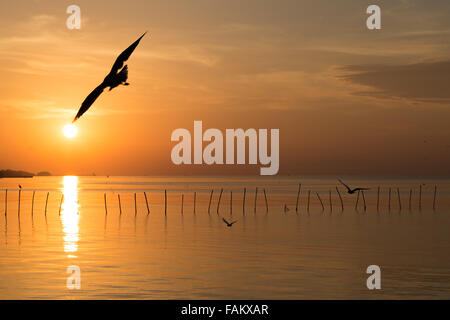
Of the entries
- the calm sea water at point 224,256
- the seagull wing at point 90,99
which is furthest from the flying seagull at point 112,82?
the calm sea water at point 224,256

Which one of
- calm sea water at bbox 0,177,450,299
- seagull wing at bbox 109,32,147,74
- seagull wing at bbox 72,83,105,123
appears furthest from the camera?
calm sea water at bbox 0,177,450,299

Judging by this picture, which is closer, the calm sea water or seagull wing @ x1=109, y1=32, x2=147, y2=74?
seagull wing @ x1=109, y1=32, x2=147, y2=74

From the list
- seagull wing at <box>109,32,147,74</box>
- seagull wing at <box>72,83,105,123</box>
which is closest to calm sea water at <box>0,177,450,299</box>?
seagull wing at <box>72,83,105,123</box>

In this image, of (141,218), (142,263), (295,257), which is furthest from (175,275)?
(141,218)

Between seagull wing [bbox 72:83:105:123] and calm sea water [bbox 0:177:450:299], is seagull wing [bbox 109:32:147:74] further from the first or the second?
calm sea water [bbox 0:177:450:299]

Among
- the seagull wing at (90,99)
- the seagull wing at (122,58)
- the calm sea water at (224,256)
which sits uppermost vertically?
the seagull wing at (122,58)

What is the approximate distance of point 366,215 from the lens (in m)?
69.8

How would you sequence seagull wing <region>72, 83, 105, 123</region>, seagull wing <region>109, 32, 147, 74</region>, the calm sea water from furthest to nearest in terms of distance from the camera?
1. the calm sea water
2. seagull wing <region>72, 83, 105, 123</region>
3. seagull wing <region>109, 32, 147, 74</region>

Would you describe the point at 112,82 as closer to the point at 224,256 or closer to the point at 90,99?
the point at 90,99

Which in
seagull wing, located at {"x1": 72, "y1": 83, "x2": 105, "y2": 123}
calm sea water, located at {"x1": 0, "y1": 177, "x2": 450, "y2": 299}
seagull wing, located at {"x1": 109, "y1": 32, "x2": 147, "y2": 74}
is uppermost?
seagull wing, located at {"x1": 109, "y1": 32, "x2": 147, "y2": 74}

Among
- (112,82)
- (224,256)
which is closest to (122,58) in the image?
(112,82)

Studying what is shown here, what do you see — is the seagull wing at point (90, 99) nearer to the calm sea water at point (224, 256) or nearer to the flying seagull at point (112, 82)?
the flying seagull at point (112, 82)

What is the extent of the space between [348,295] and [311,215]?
143 ft

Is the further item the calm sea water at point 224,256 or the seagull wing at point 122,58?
the calm sea water at point 224,256
